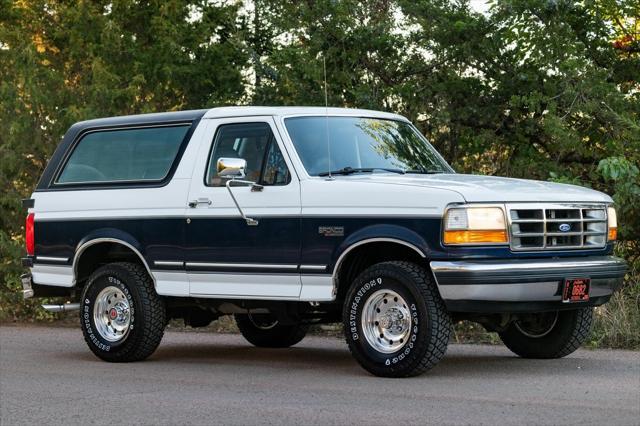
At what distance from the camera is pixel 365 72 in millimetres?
15969

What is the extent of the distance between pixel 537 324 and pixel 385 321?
5.93ft

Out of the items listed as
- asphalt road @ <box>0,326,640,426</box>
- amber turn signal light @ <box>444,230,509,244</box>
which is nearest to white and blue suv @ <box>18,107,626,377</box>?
amber turn signal light @ <box>444,230,509,244</box>

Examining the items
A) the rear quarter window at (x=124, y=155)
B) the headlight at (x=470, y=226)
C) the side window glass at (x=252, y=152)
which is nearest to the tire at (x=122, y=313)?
the rear quarter window at (x=124, y=155)

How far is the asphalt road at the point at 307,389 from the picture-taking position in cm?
827

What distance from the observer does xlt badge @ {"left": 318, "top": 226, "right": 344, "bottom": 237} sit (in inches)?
397

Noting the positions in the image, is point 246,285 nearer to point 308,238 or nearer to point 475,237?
point 308,238

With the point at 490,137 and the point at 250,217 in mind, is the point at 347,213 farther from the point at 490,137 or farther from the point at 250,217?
the point at 490,137

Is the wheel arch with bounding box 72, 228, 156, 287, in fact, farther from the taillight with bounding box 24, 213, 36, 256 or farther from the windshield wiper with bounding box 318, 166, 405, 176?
the windshield wiper with bounding box 318, 166, 405, 176

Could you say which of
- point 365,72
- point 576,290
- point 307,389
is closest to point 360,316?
point 307,389

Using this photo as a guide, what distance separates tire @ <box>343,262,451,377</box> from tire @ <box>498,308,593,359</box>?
1.47 m

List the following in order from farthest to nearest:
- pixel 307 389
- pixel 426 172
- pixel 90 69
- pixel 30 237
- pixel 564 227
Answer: pixel 90 69 < pixel 30 237 < pixel 426 172 < pixel 564 227 < pixel 307 389

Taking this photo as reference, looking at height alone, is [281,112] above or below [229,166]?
above

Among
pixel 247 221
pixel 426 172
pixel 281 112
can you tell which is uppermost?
pixel 281 112

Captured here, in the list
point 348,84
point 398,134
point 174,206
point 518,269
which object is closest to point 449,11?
point 348,84
